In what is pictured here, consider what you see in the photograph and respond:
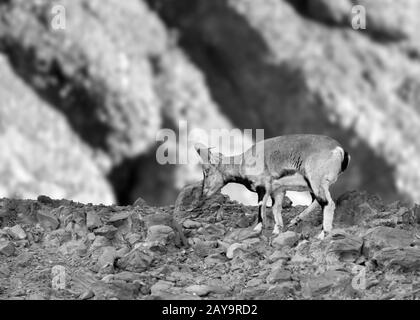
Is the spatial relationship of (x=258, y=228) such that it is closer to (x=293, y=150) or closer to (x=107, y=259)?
(x=293, y=150)

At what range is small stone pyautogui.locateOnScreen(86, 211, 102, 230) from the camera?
59.9ft

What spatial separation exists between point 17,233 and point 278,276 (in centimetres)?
690

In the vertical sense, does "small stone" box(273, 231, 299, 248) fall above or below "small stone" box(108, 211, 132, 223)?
below

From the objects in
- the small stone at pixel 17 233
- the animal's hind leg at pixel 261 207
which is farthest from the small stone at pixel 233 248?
the small stone at pixel 17 233

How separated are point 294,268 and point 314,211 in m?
3.18

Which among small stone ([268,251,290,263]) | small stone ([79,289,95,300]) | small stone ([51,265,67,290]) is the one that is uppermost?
small stone ([268,251,290,263])

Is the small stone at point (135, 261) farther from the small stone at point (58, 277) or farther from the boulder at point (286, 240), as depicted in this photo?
the boulder at point (286, 240)

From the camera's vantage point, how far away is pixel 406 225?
17.7 meters

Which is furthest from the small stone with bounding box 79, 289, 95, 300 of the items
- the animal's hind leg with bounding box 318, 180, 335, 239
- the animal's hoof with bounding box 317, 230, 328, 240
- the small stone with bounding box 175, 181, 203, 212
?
the small stone with bounding box 175, 181, 203, 212

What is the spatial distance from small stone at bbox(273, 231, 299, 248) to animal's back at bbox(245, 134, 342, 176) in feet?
5.20

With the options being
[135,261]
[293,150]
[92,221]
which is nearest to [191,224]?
[92,221]

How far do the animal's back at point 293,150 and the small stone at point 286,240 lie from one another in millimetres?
1584

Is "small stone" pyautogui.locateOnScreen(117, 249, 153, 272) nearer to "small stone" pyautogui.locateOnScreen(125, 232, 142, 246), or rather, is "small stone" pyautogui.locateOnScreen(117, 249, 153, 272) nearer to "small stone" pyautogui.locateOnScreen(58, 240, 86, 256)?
"small stone" pyautogui.locateOnScreen(125, 232, 142, 246)
